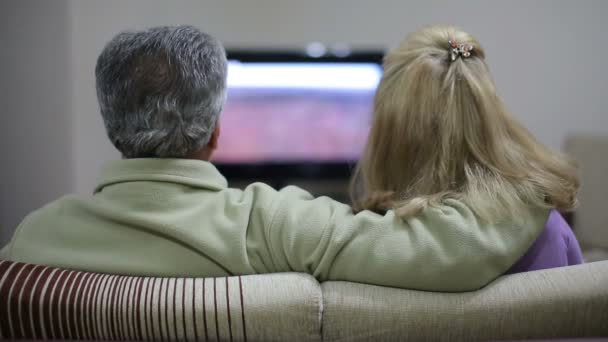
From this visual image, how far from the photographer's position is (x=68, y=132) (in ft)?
11.1

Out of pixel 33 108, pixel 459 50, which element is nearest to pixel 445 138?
pixel 459 50

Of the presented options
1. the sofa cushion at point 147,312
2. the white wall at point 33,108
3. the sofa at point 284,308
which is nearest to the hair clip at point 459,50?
the sofa at point 284,308

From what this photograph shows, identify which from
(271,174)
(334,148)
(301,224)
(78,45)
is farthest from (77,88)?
(301,224)

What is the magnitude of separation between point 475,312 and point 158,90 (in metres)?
0.63

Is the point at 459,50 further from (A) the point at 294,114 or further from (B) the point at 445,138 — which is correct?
(A) the point at 294,114

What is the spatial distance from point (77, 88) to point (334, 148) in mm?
1384

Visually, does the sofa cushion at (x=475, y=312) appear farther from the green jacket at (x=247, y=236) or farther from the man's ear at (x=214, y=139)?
the man's ear at (x=214, y=139)

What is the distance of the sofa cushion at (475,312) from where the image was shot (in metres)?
0.97

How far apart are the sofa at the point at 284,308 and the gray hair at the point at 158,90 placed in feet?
0.84

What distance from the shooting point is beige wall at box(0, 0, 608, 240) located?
3338mm

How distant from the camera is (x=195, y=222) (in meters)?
1.06

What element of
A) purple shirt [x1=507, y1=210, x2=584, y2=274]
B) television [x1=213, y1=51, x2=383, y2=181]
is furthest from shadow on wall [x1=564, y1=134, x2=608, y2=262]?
purple shirt [x1=507, y1=210, x2=584, y2=274]

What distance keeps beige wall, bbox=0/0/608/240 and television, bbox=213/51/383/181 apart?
170 millimetres

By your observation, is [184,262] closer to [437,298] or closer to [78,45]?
[437,298]
